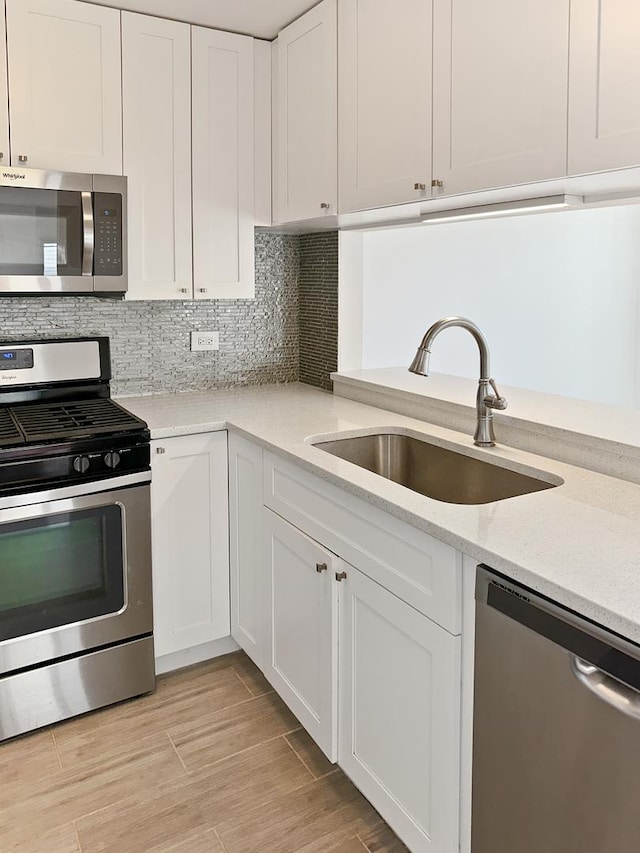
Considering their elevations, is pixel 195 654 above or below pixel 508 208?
below

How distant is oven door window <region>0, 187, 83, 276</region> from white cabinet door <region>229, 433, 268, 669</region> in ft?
2.62

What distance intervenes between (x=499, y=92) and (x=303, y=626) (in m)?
1.44

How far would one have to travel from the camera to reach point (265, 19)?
2.50 metres

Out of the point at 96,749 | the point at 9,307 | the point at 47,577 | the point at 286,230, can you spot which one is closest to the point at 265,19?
the point at 286,230

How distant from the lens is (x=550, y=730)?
1.15m

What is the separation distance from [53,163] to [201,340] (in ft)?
2.87

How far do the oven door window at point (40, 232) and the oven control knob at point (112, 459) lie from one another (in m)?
0.64

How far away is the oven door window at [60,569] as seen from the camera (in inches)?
80.4

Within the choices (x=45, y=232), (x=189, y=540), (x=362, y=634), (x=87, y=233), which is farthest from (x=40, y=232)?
(x=362, y=634)

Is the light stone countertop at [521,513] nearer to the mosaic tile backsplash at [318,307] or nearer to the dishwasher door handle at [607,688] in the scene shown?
the dishwasher door handle at [607,688]

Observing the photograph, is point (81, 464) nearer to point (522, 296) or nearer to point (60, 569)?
point (60, 569)

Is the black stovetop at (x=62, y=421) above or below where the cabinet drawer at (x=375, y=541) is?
above

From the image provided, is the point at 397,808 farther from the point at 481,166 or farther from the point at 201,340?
the point at 201,340

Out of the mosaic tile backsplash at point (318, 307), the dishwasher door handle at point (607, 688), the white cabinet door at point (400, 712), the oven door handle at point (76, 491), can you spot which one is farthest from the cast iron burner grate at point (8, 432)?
the dishwasher door handle at point (607, 688)
